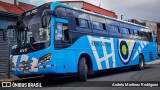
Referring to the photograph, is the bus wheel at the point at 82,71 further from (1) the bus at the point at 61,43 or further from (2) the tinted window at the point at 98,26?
(2) the tinted window at the point at 98,26

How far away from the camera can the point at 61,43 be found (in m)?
11.8

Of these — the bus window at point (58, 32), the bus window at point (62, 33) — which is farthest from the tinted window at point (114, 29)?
the bus window at point (58, 32)

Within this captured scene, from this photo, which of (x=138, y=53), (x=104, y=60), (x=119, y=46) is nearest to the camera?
(x=104, y=60)

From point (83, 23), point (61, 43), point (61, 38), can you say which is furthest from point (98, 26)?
point (61, 43)

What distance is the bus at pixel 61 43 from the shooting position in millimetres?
11234

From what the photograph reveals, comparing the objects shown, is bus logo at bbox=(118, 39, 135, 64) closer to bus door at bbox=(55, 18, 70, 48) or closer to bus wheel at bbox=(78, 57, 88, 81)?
bus wheel at bbox=(78, 57, 88, 81)

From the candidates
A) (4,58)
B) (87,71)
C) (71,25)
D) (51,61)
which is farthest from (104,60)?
(4,58)

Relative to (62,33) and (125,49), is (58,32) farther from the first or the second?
(125,49)

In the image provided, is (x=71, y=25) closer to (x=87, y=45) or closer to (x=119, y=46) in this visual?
(x=87, y=45)

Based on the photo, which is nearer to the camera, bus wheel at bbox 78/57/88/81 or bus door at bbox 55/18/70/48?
bus door at bbox 55/18/70/48

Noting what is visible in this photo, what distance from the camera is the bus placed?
36.9 feet

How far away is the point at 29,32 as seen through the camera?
1183 cm

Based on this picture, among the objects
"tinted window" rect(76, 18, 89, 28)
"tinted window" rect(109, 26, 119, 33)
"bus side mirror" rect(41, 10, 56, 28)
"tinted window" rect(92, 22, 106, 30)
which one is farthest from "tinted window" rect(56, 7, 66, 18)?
"tinted window" rect(109, 26, 119, 33)

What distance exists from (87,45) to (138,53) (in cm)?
767
